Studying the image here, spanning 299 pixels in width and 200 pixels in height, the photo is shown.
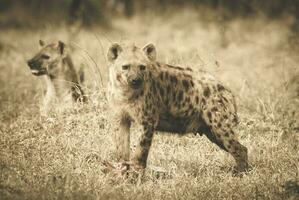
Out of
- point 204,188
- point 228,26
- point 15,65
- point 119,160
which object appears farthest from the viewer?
point 228,26

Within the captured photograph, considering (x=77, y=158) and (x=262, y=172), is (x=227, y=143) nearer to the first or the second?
(x=262, y=172)

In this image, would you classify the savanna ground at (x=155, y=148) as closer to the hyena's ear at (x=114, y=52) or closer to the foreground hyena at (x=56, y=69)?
the foreground hyena at (x=56, y=69)

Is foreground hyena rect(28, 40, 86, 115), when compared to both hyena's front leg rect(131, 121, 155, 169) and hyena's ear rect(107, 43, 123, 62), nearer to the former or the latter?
hyena's ear rect(107, 43, 123, 62)

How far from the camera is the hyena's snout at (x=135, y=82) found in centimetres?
Result: 555

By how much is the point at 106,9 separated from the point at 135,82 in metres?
Result: 10.1

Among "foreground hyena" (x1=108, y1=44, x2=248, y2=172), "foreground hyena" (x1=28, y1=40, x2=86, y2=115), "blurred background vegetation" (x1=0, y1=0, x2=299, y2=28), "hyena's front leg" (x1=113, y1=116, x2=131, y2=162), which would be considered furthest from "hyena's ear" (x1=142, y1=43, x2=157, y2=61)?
"blurred background vegetation" (x1=0, y1=0, x2=299, y2=28)

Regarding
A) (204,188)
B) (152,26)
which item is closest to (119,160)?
(204,188)

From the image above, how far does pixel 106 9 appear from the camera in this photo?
607 inches

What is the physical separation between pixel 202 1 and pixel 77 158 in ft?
32.1

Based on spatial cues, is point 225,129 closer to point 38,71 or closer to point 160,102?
point 160,102

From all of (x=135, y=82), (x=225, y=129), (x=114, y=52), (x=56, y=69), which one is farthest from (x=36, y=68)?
(x=225, y=129)

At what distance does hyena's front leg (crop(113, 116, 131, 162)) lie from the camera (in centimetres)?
582

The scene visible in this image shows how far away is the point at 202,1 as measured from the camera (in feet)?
49.9

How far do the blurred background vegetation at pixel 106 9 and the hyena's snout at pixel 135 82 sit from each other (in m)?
5.89
